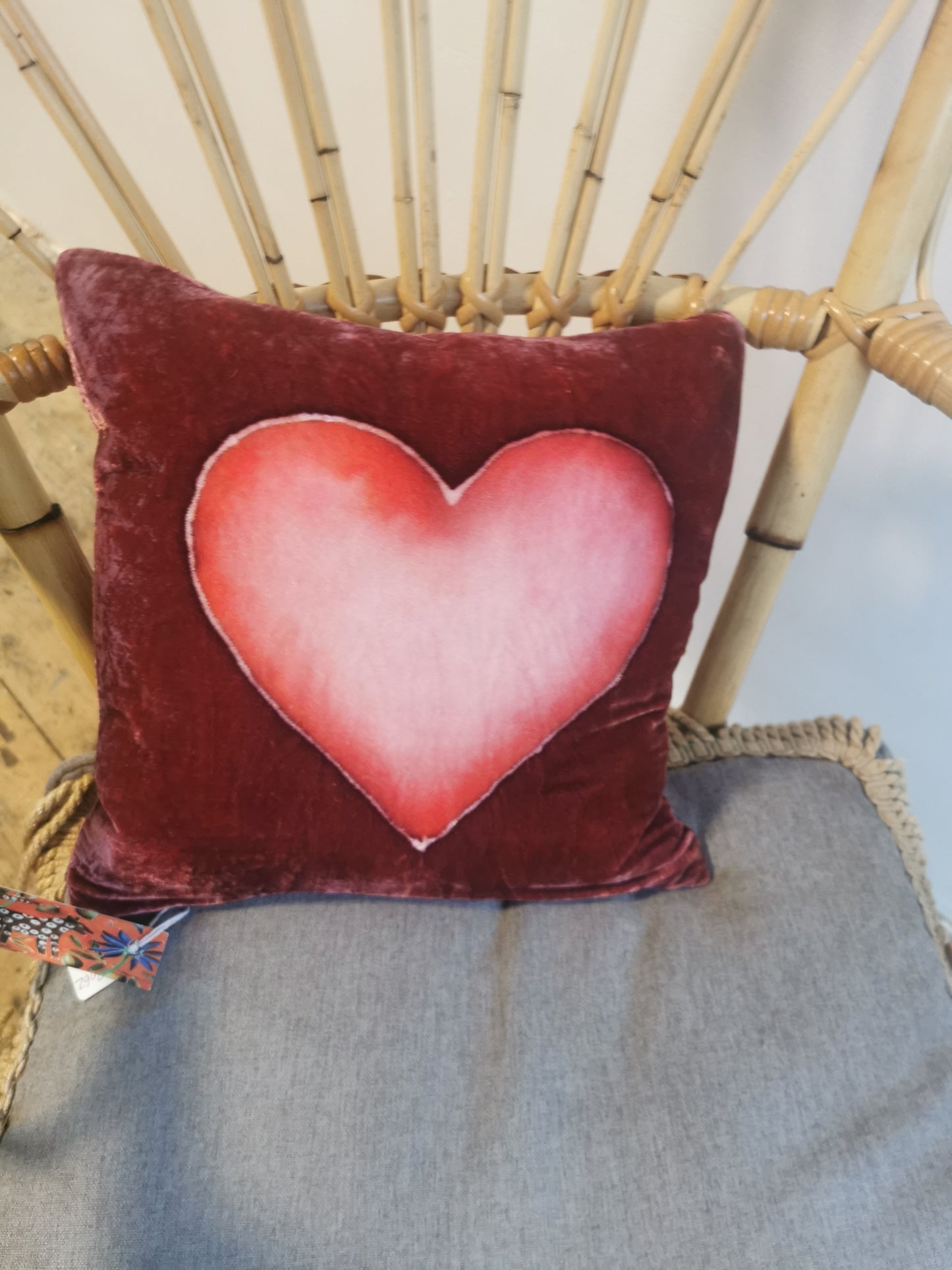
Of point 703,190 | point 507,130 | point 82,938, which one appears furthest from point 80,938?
point 703,190

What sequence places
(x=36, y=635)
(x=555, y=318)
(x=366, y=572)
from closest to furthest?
(x=366, y=572), (x=555, y=318), (x=36, y=635)

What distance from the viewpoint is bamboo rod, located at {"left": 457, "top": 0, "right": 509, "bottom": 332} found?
451 mm

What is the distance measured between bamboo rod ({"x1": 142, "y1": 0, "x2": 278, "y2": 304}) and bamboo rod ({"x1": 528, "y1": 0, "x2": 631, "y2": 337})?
17 cm

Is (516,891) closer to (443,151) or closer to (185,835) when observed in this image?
(185,835)

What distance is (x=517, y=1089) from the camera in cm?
48

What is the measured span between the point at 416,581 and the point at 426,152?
24 centimetres

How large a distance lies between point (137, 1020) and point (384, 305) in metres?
0.45

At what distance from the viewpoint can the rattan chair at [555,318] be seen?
0.44 meters

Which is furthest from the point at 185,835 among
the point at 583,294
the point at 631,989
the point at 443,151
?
the point at 443,151

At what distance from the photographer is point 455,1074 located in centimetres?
49

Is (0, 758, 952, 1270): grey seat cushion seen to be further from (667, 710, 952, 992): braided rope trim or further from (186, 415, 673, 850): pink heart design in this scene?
(186, 415, 673, 850): pink heart design

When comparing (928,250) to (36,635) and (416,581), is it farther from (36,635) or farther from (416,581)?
A: (36,635)

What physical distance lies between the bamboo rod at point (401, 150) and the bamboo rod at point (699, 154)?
0.44ft

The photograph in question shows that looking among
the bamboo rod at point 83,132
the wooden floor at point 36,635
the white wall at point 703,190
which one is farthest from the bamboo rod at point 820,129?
the wooden floor at point 36,635
